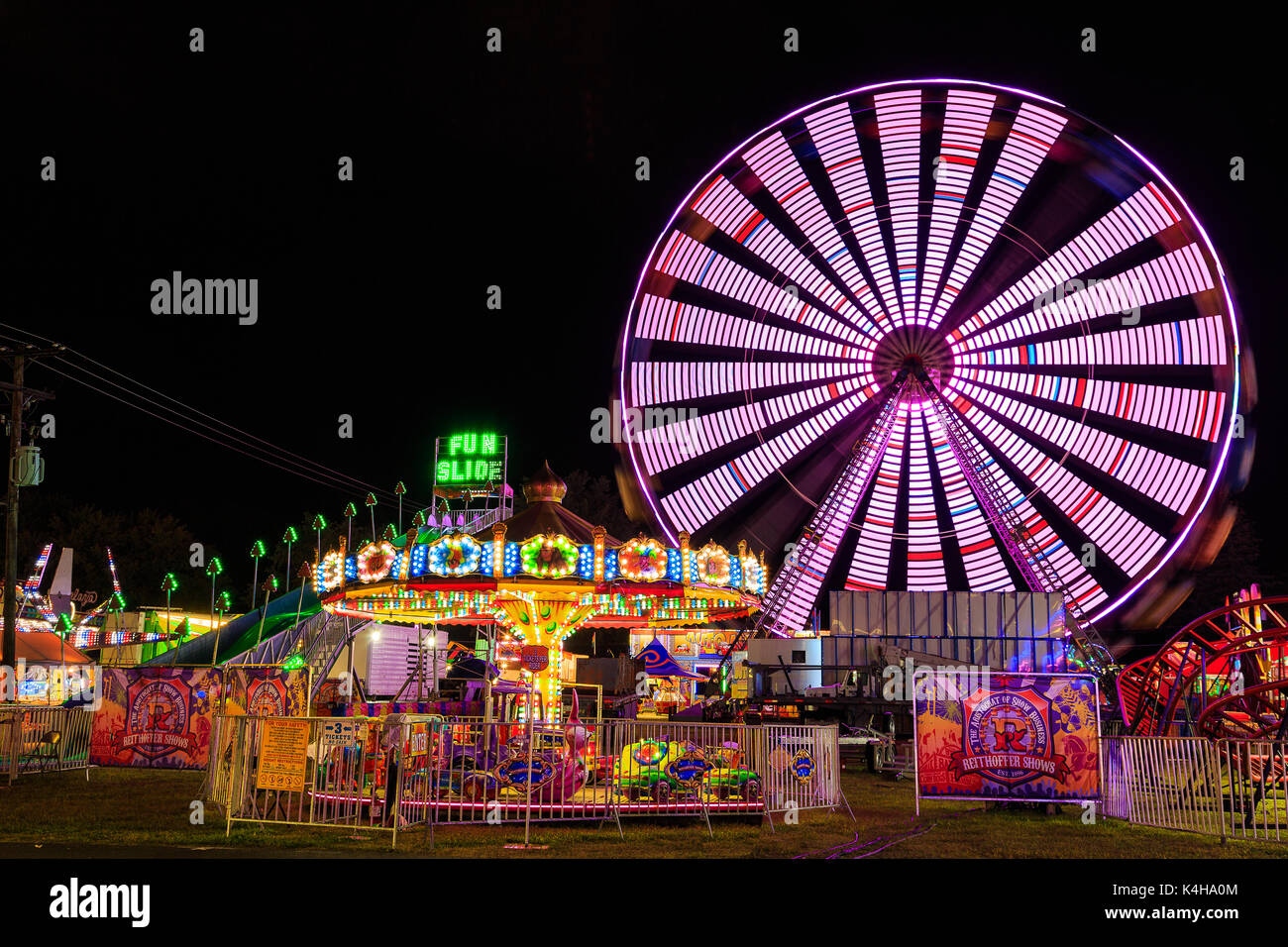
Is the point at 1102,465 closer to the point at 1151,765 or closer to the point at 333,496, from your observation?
the point at 1151,765

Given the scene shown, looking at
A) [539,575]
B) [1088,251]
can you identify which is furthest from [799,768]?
[1088,251]

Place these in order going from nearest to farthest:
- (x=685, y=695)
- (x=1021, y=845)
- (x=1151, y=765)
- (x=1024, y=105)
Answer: (x=1021, y=845)
(x=1151, y=765)
(x=1024, y=105)
(x=685, y=695)

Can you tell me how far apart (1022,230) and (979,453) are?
181 inches

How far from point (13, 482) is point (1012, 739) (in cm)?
1754

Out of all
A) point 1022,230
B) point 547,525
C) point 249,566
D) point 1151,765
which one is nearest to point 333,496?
point 249,566

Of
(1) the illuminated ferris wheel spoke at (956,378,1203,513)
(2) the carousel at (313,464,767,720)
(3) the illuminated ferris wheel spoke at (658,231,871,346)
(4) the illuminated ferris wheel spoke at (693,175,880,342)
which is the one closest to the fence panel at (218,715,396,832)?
(2) the carousel at (313,464,767,720)

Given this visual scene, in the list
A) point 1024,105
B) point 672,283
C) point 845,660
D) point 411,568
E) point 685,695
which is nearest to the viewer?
point 411,568

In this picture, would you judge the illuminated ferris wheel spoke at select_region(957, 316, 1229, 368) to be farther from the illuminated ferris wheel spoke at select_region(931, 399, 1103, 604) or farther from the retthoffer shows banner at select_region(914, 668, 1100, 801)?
the retthoffer shows banner at select_region(914, 668, 1100, 801)

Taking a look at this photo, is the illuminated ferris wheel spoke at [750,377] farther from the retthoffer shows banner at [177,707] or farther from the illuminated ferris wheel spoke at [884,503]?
the retthoffer shows banner at [177,707]

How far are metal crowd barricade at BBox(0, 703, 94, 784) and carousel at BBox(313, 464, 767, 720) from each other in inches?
153

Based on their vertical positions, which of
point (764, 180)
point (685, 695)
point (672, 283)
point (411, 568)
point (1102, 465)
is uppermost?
point (764, 180)

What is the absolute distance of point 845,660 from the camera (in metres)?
26.8

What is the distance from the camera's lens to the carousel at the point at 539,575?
13.6 metres

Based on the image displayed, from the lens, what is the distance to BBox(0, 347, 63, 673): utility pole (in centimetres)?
2045
